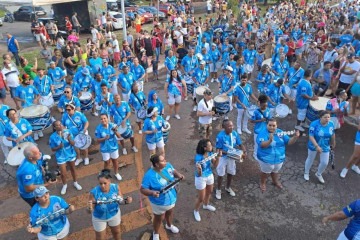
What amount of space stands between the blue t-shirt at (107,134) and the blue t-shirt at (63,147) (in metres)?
0.66

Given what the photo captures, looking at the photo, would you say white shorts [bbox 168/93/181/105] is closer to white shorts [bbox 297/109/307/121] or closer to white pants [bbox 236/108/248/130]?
white pants [bbox 236/108/248/130]

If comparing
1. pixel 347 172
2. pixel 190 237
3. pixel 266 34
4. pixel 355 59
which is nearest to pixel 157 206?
pixel 190 237

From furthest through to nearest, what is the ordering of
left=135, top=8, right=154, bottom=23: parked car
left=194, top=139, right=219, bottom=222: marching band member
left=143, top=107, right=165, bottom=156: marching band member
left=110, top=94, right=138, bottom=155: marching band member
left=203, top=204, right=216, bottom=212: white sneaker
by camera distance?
left=135, top=8, right=154, bottom=23: parked car, left=110, top=94, right=138, bottom=155: marching band member, left=143, top=107, right=165, bottom=156: marching band member, left=203, top=204, right=216, bottom=212: white sneaker, left=194, top=139, right=219, bottom=222: marching band member

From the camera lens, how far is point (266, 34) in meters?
18.2

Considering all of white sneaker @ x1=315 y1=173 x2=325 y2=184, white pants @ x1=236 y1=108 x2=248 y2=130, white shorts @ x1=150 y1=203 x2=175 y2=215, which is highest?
white shorts @ x1=150 y1=203 x2=175 y2=215

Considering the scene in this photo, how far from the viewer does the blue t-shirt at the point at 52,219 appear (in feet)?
15.7

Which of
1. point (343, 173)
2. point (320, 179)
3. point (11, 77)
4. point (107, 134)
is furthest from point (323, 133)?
point (11, 77)

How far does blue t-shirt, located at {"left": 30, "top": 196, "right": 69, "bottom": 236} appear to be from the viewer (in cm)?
479

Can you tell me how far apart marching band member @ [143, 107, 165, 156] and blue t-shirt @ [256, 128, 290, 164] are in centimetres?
243

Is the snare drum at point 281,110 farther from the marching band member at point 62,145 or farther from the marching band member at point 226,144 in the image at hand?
the marching band member at point 62,145

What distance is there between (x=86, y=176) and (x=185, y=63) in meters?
5.94

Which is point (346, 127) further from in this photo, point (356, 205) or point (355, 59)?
point (356, 205)

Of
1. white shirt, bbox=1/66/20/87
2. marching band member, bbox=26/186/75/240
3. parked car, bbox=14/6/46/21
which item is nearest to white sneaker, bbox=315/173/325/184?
marching band member, bbox=26/186/75/240

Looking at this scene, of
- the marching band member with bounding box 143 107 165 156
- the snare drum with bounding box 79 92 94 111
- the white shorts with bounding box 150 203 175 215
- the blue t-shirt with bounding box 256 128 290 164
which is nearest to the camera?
the white shorts with bounding box 150 203 175 215
